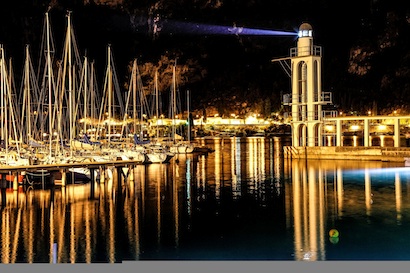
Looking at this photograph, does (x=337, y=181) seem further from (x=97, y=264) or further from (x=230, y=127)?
(x=230, y=127)

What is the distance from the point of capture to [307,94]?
59.5 meters

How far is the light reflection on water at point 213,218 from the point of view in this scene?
22172mm

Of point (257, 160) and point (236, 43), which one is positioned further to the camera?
point (236, 43)

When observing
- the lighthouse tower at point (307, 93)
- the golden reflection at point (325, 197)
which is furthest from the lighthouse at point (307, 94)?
the golden reflection at point (325, 197)

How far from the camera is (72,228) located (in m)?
26.2

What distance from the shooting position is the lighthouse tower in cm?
5888

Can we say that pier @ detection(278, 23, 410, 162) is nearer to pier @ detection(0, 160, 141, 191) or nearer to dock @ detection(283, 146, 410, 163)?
dock @ detection(283, 146, 410, 163)

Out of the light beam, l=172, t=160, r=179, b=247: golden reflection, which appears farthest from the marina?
the light beam

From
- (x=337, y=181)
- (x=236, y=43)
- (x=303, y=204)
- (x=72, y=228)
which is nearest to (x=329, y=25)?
(x=236, y=43)

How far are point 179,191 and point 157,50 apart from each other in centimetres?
12655

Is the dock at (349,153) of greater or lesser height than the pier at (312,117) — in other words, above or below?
below

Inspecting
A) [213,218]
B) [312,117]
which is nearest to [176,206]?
[213,218]

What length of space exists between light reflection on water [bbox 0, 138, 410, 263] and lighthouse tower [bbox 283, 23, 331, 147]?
41.6 feet

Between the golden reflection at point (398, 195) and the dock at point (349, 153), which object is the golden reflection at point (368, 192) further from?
the dock at point (349, 153)
